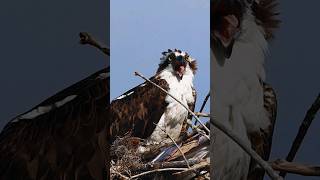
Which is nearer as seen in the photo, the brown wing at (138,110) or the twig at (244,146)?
the brown wing at (138,110)

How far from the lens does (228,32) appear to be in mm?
3822

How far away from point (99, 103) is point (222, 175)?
955mm

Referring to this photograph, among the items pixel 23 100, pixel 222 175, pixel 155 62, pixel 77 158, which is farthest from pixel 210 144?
pixel 23 100

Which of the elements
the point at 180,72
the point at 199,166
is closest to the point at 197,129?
the point at 199,166

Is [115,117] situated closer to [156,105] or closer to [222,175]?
[156,105]

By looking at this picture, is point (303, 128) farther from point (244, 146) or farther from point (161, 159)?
point (161, 159)

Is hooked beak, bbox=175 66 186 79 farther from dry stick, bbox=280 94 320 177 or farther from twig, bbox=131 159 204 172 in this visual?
dry stick, bbox=280 94 320 177

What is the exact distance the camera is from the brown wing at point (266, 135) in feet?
12.6

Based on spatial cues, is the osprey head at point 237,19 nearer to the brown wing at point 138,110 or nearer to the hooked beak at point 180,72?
the hooked beak at point 180,72

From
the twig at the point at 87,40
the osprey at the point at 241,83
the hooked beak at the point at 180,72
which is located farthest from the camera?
the osprey at the point at 241,83

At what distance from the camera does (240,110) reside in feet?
12.6

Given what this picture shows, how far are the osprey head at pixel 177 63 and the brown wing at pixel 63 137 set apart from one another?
0.37 meters

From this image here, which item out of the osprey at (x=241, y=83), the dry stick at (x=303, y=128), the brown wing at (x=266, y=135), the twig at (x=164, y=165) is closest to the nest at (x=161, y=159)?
the twig at (x=164, y=165)

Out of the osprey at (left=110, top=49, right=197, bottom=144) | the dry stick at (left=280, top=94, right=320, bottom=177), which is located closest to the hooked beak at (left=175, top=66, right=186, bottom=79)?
the osprey at (left=110, top=49, right=197, bottom=144)
